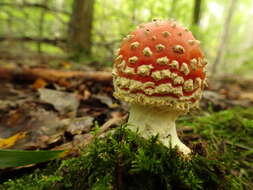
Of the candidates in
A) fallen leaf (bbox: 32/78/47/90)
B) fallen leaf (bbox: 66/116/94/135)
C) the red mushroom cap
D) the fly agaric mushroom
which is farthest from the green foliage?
fallen leaf (bbox: 32/78/47/90)

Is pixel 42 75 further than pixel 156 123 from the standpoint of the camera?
Yes

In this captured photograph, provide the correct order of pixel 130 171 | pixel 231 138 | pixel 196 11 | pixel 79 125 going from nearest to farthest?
1. pixel 130 171
2. pixel 79 125
3. pixel 231 138
4. pixel 196 11

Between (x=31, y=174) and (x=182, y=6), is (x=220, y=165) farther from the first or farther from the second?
(x=182, y=6)

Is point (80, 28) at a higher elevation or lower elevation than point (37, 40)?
higher

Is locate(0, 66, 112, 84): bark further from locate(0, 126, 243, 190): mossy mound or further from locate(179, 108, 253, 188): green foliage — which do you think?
locate(0, 126, 243, 190): mossy mound

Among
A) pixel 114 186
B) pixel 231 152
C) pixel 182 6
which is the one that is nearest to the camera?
pixel 114 186

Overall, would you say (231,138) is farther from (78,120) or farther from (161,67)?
(78,120)

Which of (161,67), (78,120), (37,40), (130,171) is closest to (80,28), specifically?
(37,40)

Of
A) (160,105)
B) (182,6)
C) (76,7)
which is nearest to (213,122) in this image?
(160,105)
